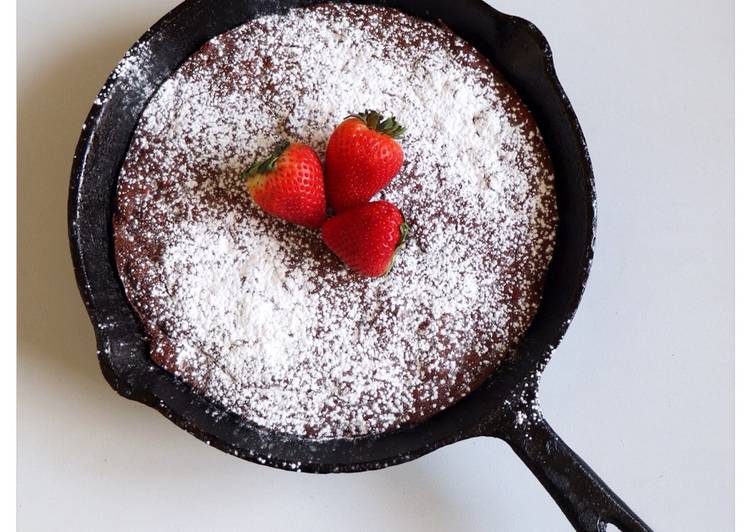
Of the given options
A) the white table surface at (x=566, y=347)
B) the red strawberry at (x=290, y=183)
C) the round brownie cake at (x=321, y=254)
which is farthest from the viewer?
the white table surface at (x=566, y=347)

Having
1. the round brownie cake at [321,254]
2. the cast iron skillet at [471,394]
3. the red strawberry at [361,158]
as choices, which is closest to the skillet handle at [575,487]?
the cast iron skillet at [471,394]

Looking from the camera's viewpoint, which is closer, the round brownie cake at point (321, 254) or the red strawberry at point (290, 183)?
the red strawberry at point (290, 183)

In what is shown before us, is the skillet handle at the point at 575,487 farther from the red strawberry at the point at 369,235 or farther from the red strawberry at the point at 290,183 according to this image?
the red strawberry at the point at 290,183

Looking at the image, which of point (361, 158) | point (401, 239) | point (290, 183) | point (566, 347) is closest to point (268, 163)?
point (290, 183)

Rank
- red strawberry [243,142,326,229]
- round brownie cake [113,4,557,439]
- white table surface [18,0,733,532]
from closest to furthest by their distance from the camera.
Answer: red strawberry [243,142,326,229]
round brownie cake [113,4,557,439]
white table surface [18,0,733,532]

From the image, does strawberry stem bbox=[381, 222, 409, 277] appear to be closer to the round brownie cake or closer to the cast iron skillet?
the round brownie cake

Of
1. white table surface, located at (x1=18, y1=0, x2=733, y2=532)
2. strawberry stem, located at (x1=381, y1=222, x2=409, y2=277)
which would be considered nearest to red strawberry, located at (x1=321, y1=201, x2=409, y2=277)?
strawberry stem, located at (x1=381, y1=222, x2=409, y2=277)
